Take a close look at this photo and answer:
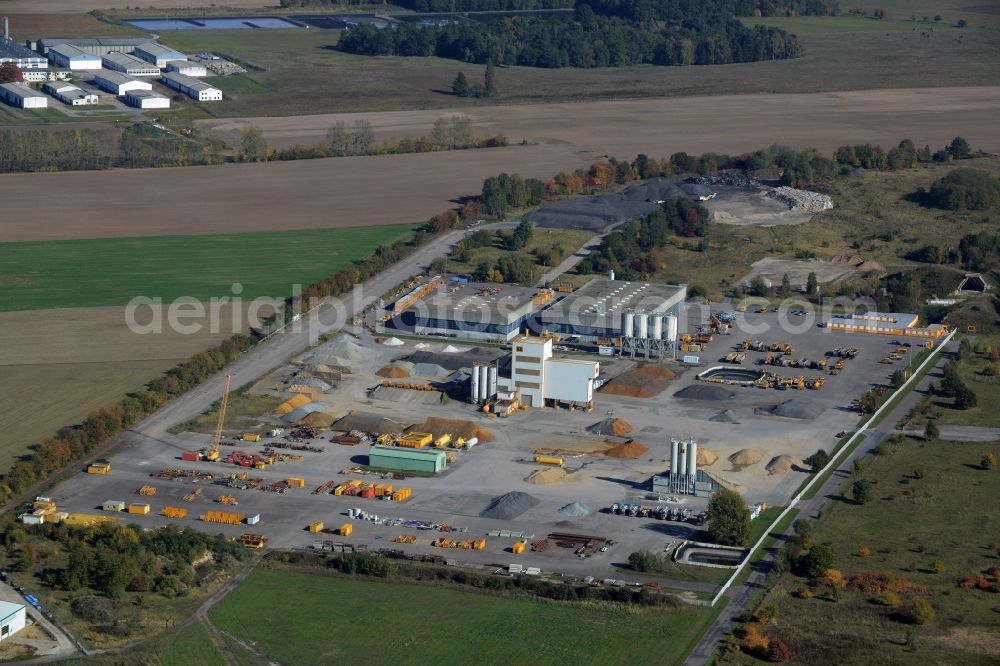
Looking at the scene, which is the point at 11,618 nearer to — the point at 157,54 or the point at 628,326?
the point at 628,326

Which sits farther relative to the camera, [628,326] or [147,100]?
[147,100]

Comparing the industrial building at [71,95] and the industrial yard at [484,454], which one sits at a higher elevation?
the industrial building at [71,95]

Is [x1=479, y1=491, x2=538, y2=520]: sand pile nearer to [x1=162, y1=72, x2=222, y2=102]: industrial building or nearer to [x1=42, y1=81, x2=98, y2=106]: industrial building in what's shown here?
[x1=42, y1=81, x2=98, y2=106]: industrial building

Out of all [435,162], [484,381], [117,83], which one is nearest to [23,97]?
[117,83]

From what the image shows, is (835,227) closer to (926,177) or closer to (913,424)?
(926,177)

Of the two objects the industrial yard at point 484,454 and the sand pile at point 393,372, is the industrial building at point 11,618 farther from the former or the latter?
the sand pile at point 393,372

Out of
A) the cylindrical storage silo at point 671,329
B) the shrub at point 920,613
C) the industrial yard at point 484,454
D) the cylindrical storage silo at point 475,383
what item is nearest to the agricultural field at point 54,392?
the industrial yard at point 484,454
